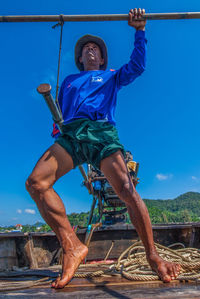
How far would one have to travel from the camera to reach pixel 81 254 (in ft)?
5.84

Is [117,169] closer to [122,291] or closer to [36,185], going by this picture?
[36,185]

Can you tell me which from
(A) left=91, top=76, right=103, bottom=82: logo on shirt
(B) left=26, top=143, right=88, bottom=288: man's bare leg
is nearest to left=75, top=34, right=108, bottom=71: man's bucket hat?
(A) left=91, top=76, right=103, bottom=82: logo on shirt

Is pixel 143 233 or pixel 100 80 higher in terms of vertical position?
pixel 100 80

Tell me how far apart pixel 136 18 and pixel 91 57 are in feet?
2.06

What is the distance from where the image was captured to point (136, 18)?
2.15 meters

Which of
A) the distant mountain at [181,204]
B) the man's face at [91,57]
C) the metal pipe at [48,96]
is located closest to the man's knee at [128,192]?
the metal pipe at [48,96]

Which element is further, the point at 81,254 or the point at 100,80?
the point at 100,80

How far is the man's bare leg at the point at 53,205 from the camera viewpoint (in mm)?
1771

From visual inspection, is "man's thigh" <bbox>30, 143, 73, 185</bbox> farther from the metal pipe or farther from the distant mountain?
the distant mountain

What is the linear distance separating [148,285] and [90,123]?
1284mm

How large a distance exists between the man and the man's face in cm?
12

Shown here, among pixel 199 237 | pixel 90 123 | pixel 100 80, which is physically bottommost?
pixel 199 237

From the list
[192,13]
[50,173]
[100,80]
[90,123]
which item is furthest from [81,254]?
[192,13]

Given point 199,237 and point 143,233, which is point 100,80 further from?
point 199,237
